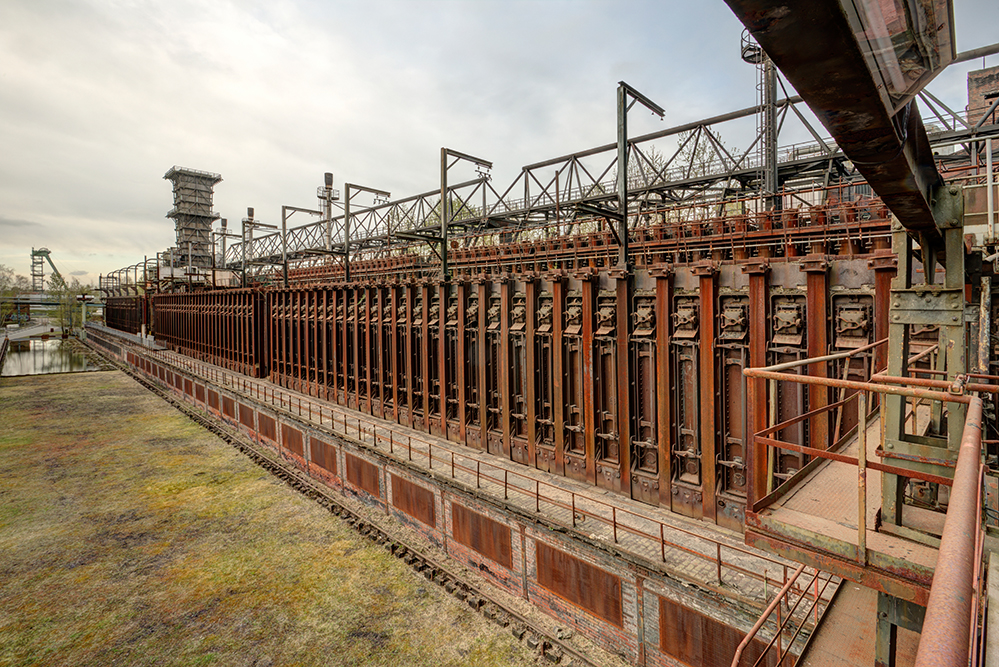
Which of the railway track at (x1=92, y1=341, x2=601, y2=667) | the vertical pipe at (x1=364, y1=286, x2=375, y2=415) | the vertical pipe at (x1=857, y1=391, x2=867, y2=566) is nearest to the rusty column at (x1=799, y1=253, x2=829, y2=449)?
the vertical pipe at (x1=857, y1=391, x2=867, y2=566)

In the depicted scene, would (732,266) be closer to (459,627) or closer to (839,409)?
(839,409)

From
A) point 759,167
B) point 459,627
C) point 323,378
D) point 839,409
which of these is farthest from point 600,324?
point 323,378

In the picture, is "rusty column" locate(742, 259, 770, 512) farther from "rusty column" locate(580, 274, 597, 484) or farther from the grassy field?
the grassy field

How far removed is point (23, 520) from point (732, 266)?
23018mm

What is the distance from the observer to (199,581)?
41.7ft

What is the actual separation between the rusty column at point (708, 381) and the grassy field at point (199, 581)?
503cm

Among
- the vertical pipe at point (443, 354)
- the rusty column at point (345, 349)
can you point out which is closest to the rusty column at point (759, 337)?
the vertical pipe at point (443, 354)

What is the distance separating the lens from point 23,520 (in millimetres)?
16141

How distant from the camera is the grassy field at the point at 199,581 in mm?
10297

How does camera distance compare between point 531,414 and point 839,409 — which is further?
point 531,414

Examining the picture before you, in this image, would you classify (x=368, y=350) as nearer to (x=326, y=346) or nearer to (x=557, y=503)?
(x=326, y=346)

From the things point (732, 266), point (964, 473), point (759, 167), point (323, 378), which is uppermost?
point (759, 167)

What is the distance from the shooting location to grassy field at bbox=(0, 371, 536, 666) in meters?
Answer: 10.3

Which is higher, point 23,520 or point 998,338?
point 998,338
